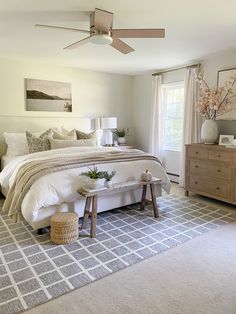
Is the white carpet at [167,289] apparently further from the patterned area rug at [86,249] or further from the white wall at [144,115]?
the white wall at [144,115]

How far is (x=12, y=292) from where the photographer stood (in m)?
1.93

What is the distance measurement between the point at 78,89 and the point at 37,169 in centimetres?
286

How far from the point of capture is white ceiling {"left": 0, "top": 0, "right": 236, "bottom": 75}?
2371mm

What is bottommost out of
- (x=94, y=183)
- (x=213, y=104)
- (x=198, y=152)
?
(x=94, y=183)

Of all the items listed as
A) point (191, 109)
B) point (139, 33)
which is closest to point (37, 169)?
point (139, 33)

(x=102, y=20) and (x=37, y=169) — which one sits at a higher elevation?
(x=102, y=20)

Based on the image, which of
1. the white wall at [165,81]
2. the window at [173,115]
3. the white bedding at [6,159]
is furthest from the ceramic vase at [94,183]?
the window at [173,115]

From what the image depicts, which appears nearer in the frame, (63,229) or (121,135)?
(63,229)

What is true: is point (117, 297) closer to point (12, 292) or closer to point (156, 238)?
point (12, 292)

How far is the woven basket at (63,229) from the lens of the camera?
2621 millimetres

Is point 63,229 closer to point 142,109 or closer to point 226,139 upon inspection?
point 226,139

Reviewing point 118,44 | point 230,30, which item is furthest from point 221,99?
point 118,44

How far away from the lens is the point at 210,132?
411 centimetres

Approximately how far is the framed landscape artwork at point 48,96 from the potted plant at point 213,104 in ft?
8.57
